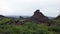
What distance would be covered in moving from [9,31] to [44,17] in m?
10.5

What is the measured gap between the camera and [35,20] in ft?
106

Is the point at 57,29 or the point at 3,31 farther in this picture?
the point at 57,29

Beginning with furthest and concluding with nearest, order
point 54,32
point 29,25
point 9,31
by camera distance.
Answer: point 29,25 → point 54,32 → point 9,31

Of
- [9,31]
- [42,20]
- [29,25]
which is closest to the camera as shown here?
[9,31]

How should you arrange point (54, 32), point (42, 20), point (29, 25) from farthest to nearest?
point (42, 20) → point (29, 25) → point (54, 32)

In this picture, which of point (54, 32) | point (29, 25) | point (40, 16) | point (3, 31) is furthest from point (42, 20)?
point (3, 31)

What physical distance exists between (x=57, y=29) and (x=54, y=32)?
121 cm

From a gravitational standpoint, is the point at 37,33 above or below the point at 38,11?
below

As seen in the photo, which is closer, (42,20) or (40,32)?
(40,32)

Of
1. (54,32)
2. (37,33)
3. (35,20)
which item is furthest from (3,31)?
(35,20)

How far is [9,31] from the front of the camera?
22.8m

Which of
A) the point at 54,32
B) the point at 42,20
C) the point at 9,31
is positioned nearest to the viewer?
the point at 9,31

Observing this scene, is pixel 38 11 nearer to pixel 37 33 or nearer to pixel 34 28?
pixel 34 28

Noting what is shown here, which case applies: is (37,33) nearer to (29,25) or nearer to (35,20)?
(29,25)
